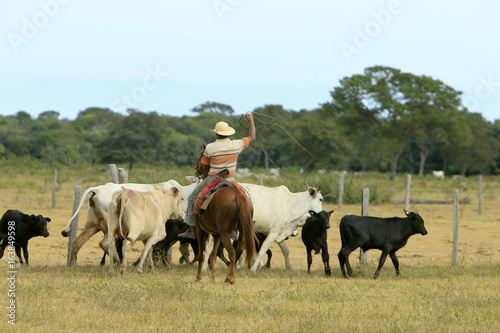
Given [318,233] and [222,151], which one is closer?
[222,151]

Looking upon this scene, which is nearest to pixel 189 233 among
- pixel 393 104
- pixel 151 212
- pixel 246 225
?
pixel 151 212

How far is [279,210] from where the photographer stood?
11.6 metres

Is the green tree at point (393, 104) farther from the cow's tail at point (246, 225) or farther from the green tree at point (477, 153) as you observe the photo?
the cow's tail at point (246, 225)

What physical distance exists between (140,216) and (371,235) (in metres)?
3.57

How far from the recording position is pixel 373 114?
45.2 meters

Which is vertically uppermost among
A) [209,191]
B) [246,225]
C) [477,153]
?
[477,153]

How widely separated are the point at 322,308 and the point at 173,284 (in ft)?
6.77

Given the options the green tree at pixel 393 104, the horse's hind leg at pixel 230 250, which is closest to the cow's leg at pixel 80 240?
the horse's hind leg at pixel 230 250

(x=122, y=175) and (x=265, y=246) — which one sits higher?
(x=122, y=175)

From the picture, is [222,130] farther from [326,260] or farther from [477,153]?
[477,153]

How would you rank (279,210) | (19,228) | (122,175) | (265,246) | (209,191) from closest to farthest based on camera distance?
1. (209,191)
2. (19,228)
3. (265,246)
4. (279,210)
5. (122,175)

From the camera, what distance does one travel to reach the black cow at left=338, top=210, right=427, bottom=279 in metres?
10.3

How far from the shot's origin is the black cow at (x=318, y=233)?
10.7 m

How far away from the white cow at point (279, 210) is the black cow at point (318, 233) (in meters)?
0.46
